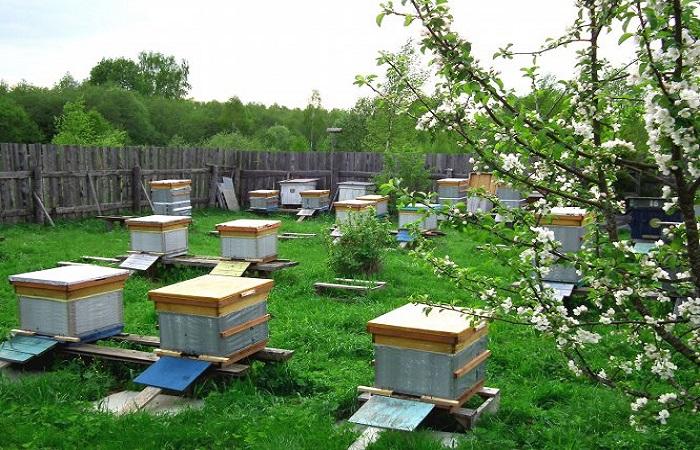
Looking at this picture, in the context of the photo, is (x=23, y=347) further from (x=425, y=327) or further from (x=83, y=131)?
(x=83, y=131)

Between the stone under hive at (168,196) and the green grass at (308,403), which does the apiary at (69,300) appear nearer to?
the green grass at (308,403)

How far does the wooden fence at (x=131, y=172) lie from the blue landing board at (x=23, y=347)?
31.3 feet

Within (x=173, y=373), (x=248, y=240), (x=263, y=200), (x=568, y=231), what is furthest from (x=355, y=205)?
(x=173, y=373)

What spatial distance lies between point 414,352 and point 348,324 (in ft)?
9.76

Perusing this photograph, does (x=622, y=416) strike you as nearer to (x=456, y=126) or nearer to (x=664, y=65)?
(x=456, y=126)

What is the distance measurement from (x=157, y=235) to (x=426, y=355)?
6.83 meters

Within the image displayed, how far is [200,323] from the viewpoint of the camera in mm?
5734

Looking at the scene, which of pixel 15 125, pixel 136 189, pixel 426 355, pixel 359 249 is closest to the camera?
pixel 426 355

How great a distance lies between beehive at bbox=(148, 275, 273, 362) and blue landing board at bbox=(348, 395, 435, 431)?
146 cm

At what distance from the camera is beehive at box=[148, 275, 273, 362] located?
5.65 metres

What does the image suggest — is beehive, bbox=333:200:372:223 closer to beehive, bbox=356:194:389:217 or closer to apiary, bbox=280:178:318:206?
beehive, bbox=356:194:389:217

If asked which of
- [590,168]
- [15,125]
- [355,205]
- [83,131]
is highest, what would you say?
[15,125]

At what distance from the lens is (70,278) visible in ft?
20.4

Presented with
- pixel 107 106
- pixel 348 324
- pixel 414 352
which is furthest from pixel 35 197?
pixel 107 106
